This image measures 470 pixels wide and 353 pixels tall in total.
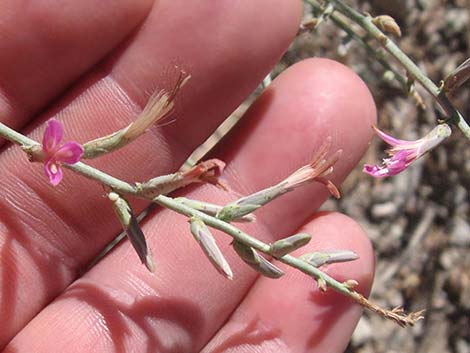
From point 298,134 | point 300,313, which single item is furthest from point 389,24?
point 300,313

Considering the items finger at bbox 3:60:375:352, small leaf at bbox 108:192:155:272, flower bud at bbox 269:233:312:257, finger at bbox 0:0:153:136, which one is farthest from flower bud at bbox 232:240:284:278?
finger at bbox 0:0:153:136

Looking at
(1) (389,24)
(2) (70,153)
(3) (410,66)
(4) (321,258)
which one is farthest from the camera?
(1) (389,24)

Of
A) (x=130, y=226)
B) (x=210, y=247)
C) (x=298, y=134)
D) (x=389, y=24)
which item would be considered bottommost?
(x=298, y=134)

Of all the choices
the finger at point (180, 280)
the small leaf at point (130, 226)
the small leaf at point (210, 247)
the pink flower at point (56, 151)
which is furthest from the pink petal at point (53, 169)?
the finger at point (180, 280)

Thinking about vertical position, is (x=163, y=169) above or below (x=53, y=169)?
below

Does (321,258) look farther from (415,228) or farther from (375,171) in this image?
(415,228)

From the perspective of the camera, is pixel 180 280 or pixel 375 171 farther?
pixel 180 280

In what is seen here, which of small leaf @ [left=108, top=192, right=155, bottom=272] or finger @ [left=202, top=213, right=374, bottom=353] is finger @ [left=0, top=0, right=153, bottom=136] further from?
finger @ [left=202, top=213, right=374, bottom=353]

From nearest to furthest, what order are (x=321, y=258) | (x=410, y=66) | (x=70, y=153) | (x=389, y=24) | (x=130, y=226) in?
(x=70, y=153) < (x=130, y=226) < (x=321, y=258) < (x=410, y=66) < (x=389, y=24)
